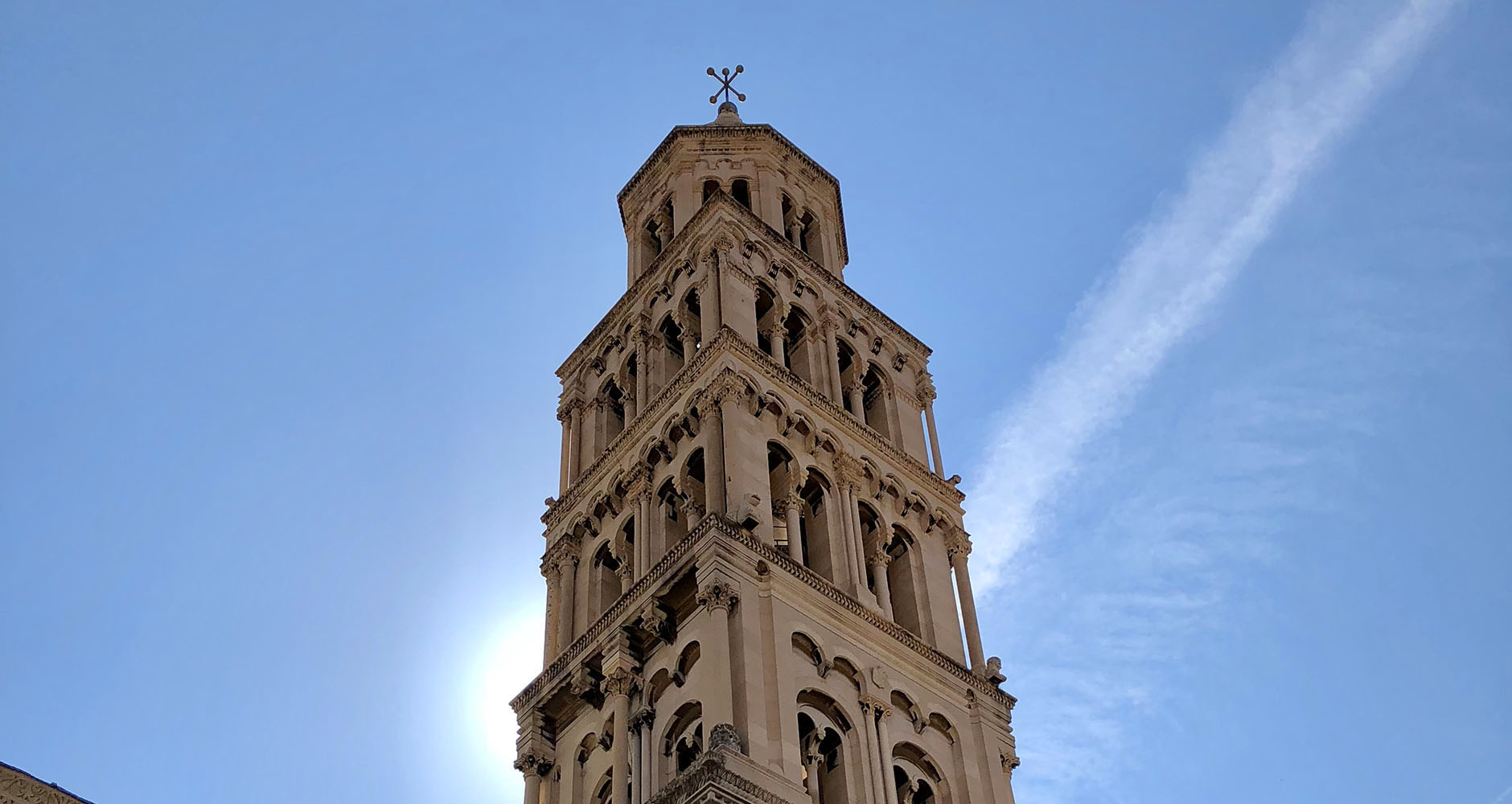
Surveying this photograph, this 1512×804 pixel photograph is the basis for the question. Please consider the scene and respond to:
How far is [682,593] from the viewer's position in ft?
123

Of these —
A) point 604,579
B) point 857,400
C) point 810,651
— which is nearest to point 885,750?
point 810,651

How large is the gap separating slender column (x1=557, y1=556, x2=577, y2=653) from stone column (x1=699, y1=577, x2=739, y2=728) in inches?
271

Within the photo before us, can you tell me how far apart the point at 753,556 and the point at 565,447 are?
13789 millimetres

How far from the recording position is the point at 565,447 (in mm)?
49344

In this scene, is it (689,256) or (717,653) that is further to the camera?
(689,256)

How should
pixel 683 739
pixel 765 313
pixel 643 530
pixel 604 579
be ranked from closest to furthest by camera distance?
1. pixel 683 739
2. pixel 643 530
3. pixel 604 579
4. pixel 765 313

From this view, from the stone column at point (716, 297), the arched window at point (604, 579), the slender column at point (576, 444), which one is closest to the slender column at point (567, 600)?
the arched window at point (604, 579)

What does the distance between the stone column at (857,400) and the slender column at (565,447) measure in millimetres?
8843

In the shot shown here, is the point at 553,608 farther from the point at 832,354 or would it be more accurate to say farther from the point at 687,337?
the point at 832,354

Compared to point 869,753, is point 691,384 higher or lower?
higher

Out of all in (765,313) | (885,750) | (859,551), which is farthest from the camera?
(765,313)

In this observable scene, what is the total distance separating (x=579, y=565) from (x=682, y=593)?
7.40 m

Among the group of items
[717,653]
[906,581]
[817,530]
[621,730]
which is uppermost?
[817,530]

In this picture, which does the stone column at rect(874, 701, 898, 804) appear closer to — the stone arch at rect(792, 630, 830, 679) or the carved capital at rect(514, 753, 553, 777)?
the stone arch at rect(792, 630, 830, 679)
